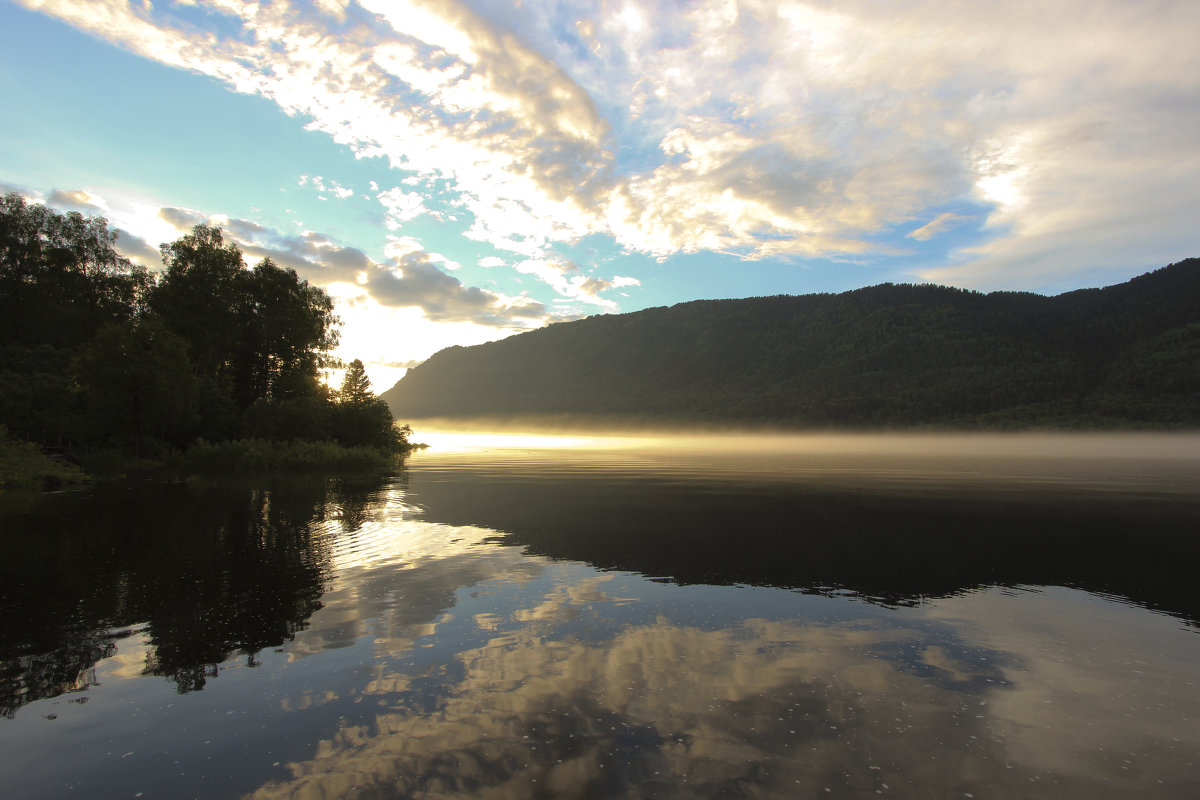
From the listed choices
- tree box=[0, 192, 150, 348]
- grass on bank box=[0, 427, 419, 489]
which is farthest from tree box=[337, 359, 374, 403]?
tree box=[0, 192, 150, 348]

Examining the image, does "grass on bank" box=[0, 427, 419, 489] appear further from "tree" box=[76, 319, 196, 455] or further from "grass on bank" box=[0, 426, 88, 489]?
"tree" box=[76, 319, 196, 455]

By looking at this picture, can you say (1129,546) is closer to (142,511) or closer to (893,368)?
(142,511)

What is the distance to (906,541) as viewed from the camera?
17594mm

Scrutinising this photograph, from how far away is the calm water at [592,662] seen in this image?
569 centimetres

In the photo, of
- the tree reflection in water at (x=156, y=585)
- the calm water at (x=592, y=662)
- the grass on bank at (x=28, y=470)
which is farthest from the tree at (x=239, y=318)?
the calm water at (x=592, y=662)

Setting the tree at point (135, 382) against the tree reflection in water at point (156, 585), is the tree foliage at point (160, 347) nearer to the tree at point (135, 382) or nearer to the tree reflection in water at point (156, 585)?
the tree at point (135, 382)

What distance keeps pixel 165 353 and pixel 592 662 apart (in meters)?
45.5

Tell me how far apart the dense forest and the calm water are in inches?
1042

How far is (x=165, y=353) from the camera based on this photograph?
1633 inches

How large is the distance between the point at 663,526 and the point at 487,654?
12079 millimetres

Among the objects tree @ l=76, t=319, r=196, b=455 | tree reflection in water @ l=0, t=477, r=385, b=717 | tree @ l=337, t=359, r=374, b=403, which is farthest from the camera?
tree @ l=337, t=359, r=374, b=403

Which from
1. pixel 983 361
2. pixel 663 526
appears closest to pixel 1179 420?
pixel 983 361

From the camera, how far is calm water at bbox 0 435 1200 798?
5.69 meters

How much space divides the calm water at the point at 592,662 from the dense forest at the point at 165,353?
26473 mm
